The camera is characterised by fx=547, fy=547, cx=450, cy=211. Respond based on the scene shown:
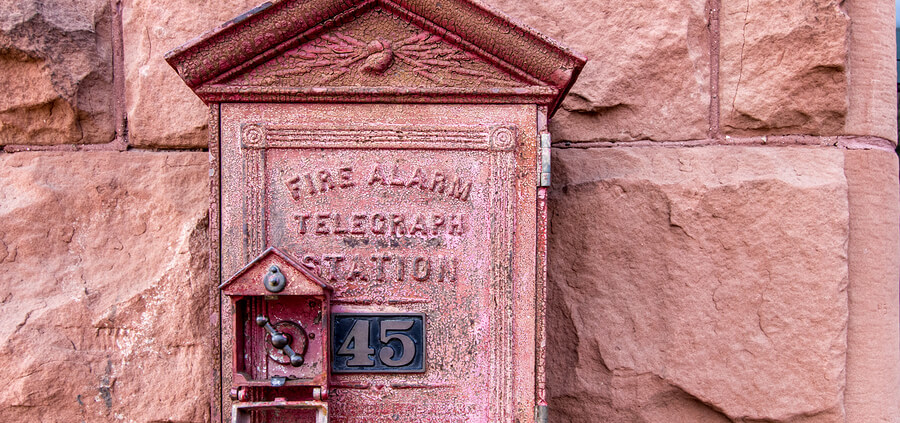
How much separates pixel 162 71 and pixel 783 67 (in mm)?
1936

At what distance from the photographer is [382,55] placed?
4.24 feet

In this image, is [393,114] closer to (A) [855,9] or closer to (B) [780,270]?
(B) [780,270]

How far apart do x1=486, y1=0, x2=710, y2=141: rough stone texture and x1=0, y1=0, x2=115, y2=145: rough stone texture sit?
4.19ft

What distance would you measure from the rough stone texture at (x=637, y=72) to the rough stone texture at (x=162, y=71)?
95 cm

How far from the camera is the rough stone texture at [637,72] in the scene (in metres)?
1.74

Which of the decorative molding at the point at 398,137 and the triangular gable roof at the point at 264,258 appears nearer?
the triangular gable roof at the point at 264,258

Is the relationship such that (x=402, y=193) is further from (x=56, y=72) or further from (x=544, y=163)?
(x=56, y=72)

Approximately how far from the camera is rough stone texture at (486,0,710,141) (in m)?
1.74

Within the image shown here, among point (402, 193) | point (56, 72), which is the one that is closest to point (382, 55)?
point (402, 193)

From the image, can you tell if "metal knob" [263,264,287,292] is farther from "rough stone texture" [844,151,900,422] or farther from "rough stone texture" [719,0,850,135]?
"rough stone texture" [844,151,900,422]

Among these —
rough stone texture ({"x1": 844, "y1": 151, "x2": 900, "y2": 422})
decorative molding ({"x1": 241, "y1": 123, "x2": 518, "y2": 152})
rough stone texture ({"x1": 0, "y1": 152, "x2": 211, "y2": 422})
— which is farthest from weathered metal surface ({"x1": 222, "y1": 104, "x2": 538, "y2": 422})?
rough stone texture ({"x1": 844, "y1": 151, "x2": 900, "y2": 422})

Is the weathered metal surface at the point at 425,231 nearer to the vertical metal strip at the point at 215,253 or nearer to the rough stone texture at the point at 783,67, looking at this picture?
the vertical metal strip at the point at 215,253

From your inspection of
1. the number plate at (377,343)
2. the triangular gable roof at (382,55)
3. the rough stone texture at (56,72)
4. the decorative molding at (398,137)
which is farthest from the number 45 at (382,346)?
the rough stone texture at (56,72)

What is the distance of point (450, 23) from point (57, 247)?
1.37 metres
